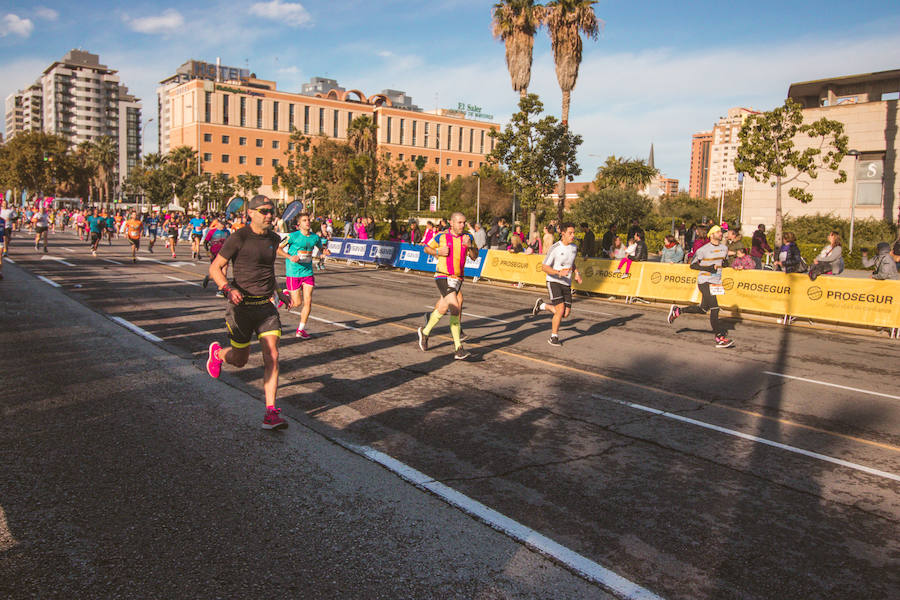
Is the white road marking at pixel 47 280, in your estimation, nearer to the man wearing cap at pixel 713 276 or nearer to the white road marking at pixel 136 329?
the white road marking at pixel 136 329

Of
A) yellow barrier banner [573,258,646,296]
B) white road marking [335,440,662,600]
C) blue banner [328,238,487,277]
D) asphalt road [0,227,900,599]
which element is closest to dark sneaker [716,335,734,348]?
asphalt road [0,227,900,599]

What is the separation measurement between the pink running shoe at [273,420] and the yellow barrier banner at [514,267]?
1436cm

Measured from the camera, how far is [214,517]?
389 cm

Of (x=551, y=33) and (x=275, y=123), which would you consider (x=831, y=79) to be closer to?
(x=551, y=33)

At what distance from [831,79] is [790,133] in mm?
32784

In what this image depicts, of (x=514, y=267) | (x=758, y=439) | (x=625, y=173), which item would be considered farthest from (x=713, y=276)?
(x=625, y=173)

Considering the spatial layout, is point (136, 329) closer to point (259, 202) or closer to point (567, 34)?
point (259, 202)

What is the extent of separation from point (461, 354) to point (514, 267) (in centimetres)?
1214

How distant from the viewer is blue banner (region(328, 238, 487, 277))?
74.9 feet

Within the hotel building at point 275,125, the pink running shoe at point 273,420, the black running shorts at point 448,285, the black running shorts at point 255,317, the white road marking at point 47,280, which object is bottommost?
the pink running shoe at point 273,420

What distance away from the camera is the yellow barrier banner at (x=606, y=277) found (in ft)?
57.4

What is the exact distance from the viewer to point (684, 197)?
87375mm

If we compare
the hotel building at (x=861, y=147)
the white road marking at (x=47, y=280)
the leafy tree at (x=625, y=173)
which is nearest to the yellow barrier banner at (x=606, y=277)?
the white road marking at (x=47, y=280)

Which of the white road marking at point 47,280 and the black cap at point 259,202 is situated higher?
the black cap at point 259,202
